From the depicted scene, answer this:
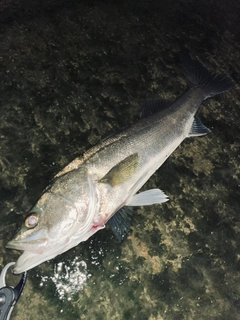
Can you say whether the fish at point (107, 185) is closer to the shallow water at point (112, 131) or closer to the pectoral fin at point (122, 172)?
the pectoral fin at point (122, 172)

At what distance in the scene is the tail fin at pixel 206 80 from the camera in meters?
3.52

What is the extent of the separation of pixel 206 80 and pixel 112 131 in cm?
118

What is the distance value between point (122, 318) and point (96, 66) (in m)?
2.60

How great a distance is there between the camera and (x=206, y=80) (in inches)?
140

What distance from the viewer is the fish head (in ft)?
7.66

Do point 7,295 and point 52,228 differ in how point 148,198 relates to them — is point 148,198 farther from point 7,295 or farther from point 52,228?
point 7,295

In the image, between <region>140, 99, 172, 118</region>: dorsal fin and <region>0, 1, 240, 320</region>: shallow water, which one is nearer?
<region>0, 1, 240, 320</region>: shallow water

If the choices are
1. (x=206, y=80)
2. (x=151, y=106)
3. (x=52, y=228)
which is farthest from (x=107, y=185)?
(x=206, y=80)

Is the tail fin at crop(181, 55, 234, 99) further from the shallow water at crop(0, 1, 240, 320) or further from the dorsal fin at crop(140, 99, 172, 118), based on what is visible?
the dorsal fin at crop(140, 99, 172, 118)

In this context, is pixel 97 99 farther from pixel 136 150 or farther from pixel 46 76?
pixel 136 150

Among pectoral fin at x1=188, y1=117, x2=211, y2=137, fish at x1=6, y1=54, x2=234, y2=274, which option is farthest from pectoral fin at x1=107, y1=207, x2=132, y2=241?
pectoral fin at x1=188, y1=117, x2=211, y2=137

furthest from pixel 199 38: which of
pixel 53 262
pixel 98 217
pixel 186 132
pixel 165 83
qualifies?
pixel 53 262

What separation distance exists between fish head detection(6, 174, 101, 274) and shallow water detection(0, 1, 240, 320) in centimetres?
34

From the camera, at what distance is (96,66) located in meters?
3.73
